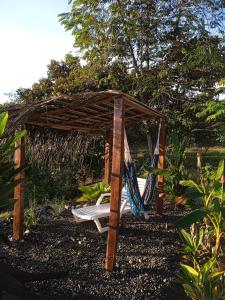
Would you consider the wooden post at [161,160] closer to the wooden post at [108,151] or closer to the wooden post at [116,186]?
the wooden post at [108,151]

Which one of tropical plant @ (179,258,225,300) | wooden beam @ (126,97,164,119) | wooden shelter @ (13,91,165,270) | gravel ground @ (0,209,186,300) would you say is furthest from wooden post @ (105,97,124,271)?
tropical plant @ (179,258,225,300)

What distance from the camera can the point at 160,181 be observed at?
268 inches

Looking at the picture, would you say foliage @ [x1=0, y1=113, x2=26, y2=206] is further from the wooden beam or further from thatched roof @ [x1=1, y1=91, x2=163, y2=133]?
the wooden beam

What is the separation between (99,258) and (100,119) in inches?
125

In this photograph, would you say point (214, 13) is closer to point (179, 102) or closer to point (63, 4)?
point (179, 102)

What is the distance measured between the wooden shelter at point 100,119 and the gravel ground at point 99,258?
30 cm

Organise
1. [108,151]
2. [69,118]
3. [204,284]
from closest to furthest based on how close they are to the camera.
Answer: [204,284] → [69,118] → [108,151]

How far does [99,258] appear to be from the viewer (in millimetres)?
4617

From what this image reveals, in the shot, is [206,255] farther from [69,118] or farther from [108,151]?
[108,151]

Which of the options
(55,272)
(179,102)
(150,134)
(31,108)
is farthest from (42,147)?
(55,272)

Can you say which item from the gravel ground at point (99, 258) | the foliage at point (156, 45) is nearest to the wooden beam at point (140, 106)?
the gravel ground at point (99, 258)

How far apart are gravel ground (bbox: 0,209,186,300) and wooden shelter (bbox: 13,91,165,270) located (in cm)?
30

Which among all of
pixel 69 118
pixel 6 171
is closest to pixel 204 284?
pixel 6 171

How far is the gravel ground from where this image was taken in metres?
3.81
